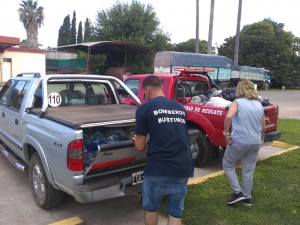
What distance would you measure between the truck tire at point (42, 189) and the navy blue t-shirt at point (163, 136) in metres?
1.65

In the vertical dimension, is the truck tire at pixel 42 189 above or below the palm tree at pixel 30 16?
below

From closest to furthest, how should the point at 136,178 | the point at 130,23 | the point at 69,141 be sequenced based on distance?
the point at 69,141
the point at 136,178
the point at 130,23

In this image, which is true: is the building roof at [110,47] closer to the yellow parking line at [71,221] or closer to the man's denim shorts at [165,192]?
the yellow parking line at [71,221]

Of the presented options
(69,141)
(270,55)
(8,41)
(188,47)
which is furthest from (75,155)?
(188,47)

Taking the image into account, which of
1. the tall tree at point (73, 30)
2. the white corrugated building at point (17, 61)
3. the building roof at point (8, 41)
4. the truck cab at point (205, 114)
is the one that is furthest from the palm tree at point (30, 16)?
the truck cab at point (205, 114)

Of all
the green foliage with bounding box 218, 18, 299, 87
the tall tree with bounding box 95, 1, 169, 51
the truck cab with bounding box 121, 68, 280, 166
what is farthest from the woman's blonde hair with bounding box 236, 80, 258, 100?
the green foliage with bounding box 218, 18, 299, 87

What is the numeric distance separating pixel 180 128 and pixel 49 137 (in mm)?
1593

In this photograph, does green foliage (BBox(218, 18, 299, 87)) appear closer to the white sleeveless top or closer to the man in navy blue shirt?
the white sleeveless top

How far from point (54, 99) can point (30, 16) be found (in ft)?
186

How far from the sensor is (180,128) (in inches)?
113

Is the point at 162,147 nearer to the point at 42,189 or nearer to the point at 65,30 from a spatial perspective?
the point at 42,189

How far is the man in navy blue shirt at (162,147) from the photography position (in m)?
2.81

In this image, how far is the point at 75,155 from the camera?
3.38 meters

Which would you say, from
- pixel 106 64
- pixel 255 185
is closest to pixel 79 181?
pixel 255 185
